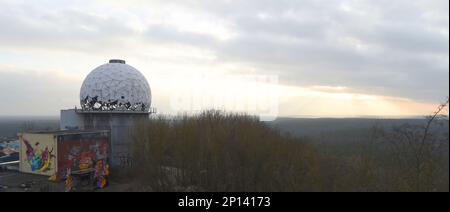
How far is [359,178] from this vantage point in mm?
13250

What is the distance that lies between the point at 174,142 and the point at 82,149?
5.88 m

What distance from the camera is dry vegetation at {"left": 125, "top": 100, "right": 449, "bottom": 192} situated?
14.1 meters

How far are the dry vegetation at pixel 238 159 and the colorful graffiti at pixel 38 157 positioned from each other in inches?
187

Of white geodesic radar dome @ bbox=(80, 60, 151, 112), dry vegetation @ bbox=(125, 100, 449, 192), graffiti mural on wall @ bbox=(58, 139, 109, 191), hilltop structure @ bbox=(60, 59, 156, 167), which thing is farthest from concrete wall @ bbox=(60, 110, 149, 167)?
dry vegetation @ bbox=(125, 100, 449, 192)

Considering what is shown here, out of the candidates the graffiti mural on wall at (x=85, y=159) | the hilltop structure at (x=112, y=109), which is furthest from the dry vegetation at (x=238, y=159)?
the hilltop structure at (x=112, y=109)

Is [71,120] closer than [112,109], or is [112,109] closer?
[112,109]

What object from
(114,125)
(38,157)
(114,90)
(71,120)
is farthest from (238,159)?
(71,120)

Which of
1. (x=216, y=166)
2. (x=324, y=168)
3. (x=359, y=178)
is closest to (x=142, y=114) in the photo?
(x=216, y=166)

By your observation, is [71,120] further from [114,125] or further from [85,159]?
[85,159]

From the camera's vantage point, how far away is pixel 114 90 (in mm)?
26719

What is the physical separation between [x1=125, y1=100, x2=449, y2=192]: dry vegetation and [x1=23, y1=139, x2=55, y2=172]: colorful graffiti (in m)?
4.75

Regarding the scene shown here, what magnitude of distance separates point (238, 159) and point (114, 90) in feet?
38.4
